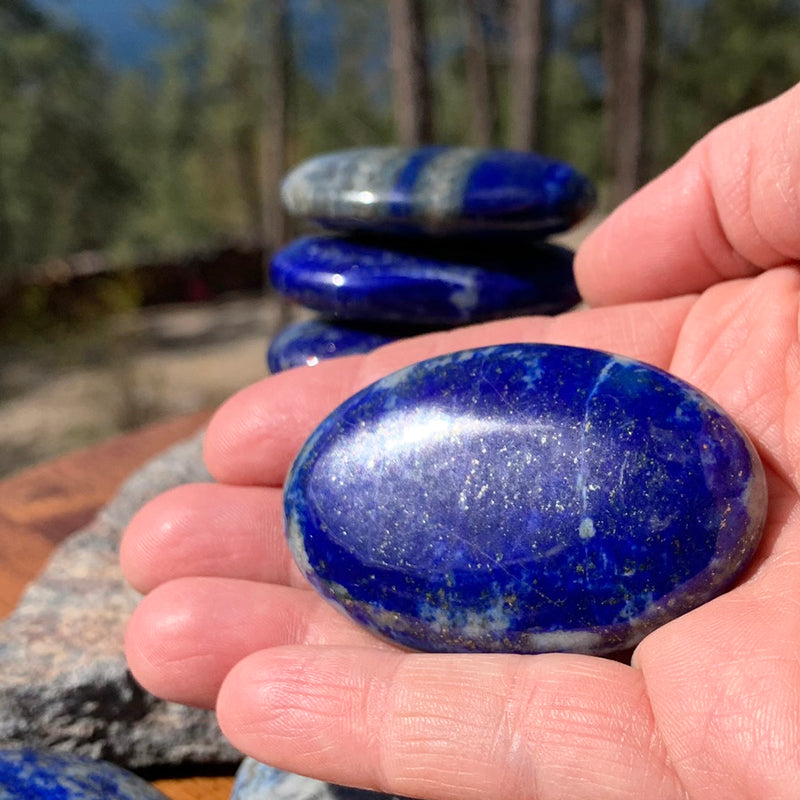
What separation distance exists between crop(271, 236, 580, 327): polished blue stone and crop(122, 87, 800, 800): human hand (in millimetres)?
223

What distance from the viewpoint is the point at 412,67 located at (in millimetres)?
3885

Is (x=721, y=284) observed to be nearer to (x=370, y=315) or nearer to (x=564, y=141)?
(x=370, y=315)

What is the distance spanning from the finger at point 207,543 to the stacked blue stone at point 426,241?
0.75 metres

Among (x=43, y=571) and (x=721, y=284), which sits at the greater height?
(x=721, y=284)

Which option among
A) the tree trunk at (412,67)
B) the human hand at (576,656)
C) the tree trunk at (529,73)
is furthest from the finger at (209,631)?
the tree trunk at (529,73)

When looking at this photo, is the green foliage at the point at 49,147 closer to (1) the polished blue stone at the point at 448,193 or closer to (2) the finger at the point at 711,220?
(1) the polished blue stone at the point at 448,193

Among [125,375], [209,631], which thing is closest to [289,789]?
[209,631]

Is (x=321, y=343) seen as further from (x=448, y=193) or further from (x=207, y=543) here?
(x=207, y=543)

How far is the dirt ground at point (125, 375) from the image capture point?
5719 millimetres

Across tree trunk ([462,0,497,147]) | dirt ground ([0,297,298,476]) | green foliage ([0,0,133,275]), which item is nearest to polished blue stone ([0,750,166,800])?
dirt ground ([0,297,298,476])

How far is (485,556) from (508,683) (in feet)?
0.48

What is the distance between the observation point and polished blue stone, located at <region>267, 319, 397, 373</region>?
79.0 inches

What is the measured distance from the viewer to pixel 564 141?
1580 centimetres

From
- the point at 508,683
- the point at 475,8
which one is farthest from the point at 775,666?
the point at 475,8
